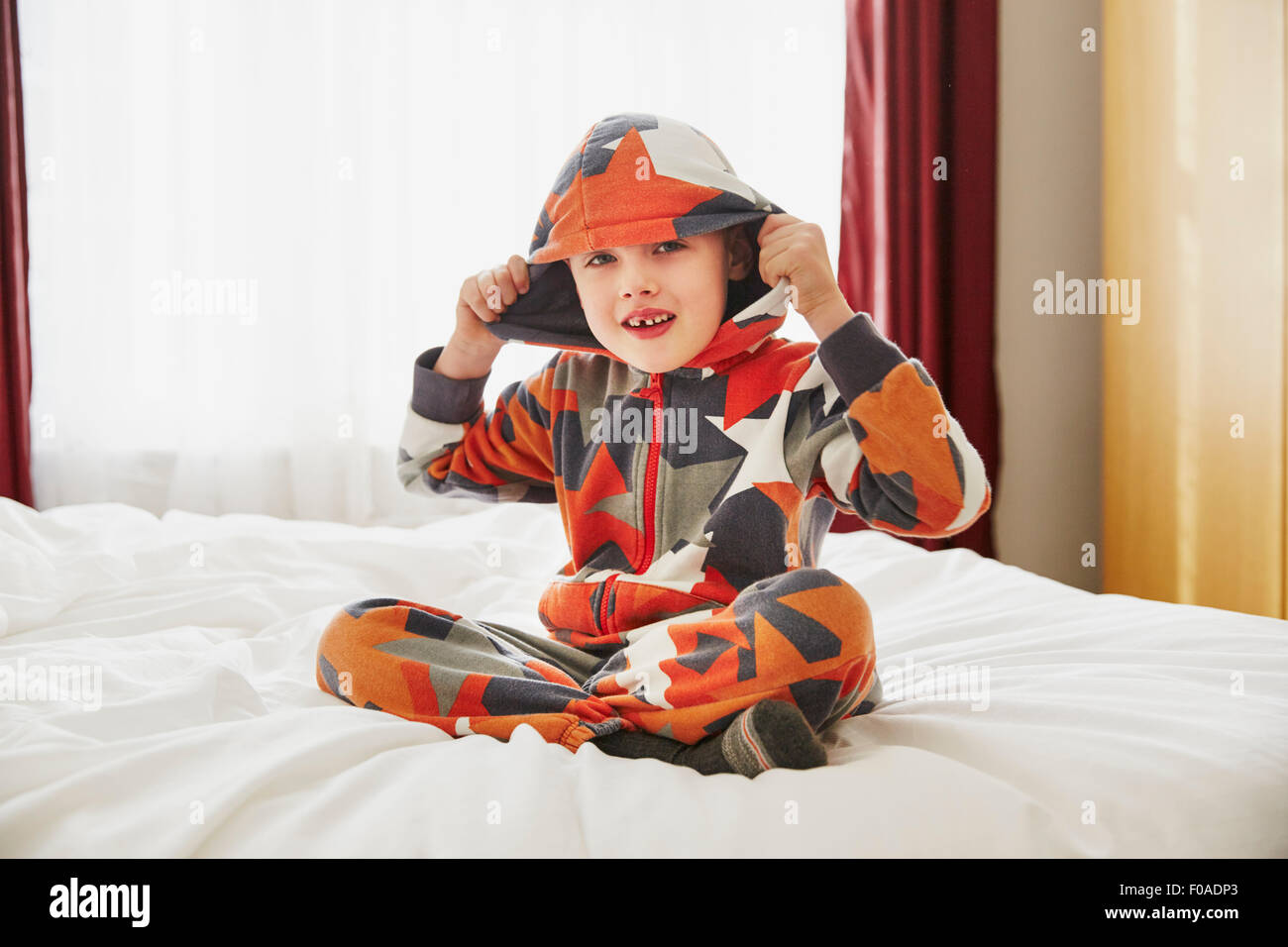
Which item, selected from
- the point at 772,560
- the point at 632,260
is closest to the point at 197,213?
the point at 632,260

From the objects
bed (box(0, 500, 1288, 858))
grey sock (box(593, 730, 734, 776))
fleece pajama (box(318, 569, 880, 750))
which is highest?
fleece pajama (box(318, 569, 880, 750))

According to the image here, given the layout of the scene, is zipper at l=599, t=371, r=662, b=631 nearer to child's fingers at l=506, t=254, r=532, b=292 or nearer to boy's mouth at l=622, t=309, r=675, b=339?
boy's mouth at l=622, t=309, r=675, b=339

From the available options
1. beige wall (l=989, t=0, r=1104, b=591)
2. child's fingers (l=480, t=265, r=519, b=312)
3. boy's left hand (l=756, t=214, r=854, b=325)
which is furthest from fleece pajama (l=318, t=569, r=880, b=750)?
beige wall (l=989, t=0, r=1104, b=591)

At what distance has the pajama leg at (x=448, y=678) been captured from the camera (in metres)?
0.73

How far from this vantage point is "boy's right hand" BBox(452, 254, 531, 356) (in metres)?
1.02

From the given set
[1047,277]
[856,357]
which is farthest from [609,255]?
[1047,277]

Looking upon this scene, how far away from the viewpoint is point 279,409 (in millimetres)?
2234

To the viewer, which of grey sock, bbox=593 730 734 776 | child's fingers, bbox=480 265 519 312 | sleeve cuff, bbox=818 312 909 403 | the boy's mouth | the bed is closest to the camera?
the bed

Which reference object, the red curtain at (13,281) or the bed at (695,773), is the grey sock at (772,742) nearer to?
the bed at (695,773)

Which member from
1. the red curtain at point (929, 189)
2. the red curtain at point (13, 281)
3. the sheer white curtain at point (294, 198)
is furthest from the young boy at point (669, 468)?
the red curtain at point (13, 281)

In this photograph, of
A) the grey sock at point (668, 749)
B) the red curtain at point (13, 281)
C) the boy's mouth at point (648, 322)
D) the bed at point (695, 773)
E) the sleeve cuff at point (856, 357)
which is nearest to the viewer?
the bed at point (695, 773)

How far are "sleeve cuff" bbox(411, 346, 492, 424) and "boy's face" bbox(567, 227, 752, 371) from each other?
20 cm

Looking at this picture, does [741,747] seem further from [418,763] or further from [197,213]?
[197,213]

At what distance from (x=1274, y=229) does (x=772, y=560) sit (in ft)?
3.88
